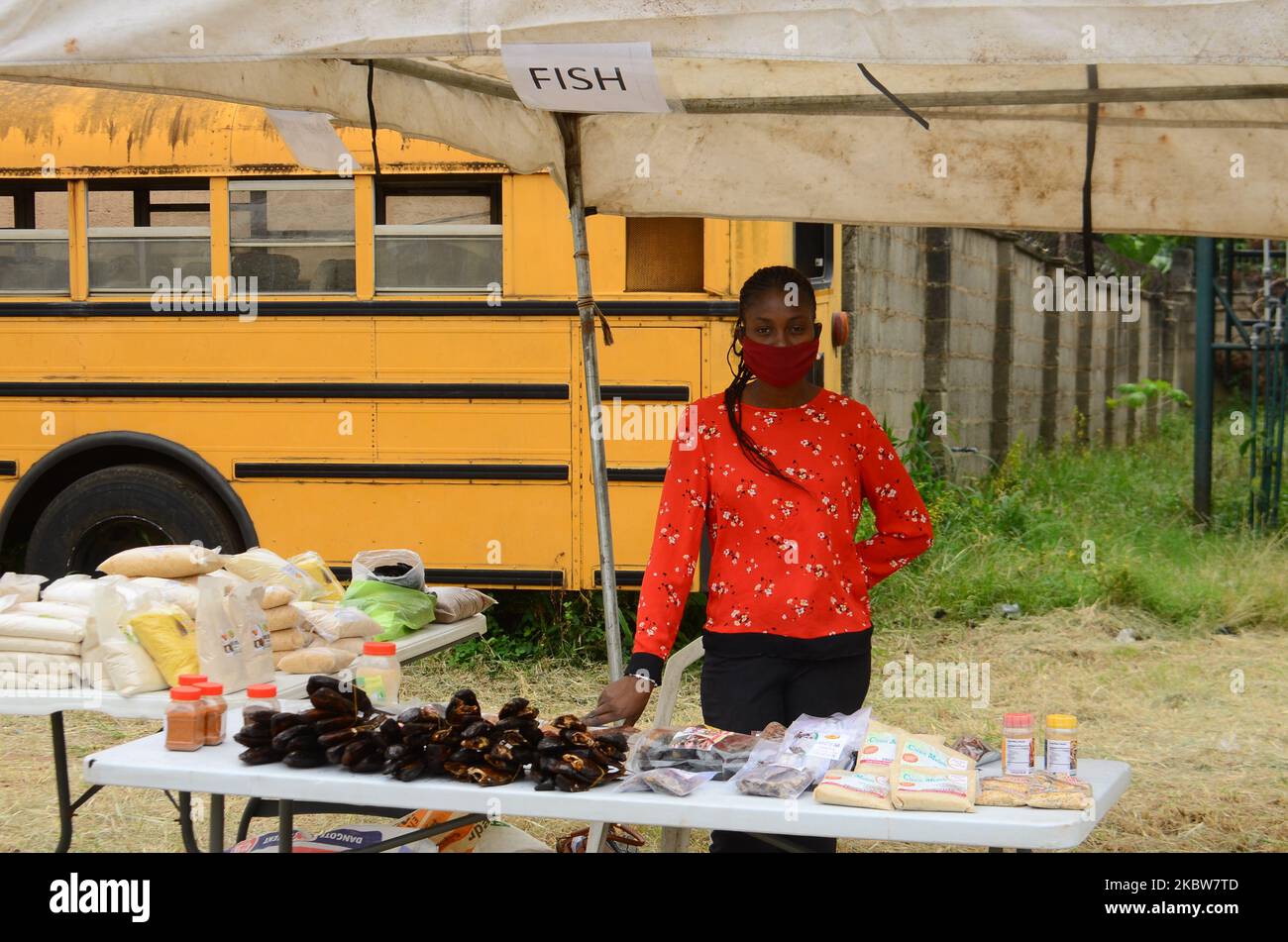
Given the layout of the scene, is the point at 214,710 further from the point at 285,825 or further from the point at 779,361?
the point at 779,361

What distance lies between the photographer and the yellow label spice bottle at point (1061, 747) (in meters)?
2.82

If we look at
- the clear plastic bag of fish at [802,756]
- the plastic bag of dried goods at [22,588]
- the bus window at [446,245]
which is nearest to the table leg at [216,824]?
the plastic bag of dried goods at [22,588]

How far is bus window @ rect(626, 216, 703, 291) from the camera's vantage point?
21.2 feet

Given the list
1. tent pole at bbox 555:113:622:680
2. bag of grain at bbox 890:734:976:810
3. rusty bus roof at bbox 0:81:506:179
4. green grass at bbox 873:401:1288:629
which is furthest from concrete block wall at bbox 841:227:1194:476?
bag of grain at bbox 890:734:976:810

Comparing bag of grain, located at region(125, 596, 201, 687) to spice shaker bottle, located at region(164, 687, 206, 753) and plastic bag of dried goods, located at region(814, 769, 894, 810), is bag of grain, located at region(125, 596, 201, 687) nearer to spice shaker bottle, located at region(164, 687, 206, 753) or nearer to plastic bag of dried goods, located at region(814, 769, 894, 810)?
spice shaker bottle, located at region(164, 687, 206, 753)

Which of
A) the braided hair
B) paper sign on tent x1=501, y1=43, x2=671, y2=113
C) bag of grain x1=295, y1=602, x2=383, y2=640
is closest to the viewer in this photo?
paper sign on tent x1=501, y1=43, x2=671, y2=113

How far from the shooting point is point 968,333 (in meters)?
11.2

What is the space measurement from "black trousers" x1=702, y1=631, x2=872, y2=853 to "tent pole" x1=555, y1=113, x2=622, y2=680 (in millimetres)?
835

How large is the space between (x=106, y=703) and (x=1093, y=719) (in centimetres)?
433

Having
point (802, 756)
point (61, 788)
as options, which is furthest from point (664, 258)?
point (802, 756)

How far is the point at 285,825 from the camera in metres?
3.11

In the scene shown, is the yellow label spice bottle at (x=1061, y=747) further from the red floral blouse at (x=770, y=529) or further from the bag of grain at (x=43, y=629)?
the bag of grain at (x=43, y=629)
